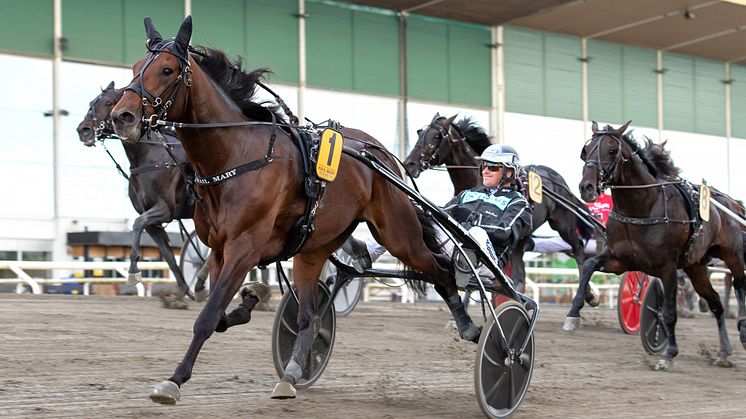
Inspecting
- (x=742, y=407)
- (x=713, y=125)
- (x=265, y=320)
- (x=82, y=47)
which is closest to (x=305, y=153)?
(x=742, y=407)

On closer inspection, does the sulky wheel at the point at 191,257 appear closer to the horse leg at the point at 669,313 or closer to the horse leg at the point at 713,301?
the horse leg at the point at 669,313

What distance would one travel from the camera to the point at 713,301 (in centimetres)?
958

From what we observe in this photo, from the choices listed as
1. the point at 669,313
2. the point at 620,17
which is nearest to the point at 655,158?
the point at 669,313

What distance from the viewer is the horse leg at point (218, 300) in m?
4.75

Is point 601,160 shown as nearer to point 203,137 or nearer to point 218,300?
point 203,137

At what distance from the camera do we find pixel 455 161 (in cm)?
1105

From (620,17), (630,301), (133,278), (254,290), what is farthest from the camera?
(620,17)

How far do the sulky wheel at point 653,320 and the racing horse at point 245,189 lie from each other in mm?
3750

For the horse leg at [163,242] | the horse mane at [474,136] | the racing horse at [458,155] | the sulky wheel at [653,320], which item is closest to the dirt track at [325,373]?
the sulky wheel at [653,320]

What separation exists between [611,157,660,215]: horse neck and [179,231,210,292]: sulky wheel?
496 centimetres

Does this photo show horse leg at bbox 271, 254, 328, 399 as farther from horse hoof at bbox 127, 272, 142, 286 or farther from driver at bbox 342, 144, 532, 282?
horse hoof at bbox 127, 272, 142, 286

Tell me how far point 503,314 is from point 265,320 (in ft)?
16.2

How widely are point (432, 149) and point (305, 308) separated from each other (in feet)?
17.3

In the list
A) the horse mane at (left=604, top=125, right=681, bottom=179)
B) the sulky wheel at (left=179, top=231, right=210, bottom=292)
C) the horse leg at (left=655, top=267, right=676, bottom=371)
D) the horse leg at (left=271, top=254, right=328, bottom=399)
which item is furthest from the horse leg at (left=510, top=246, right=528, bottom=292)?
the horse leg at (left=271, top=254, right=328, bottom=399)
